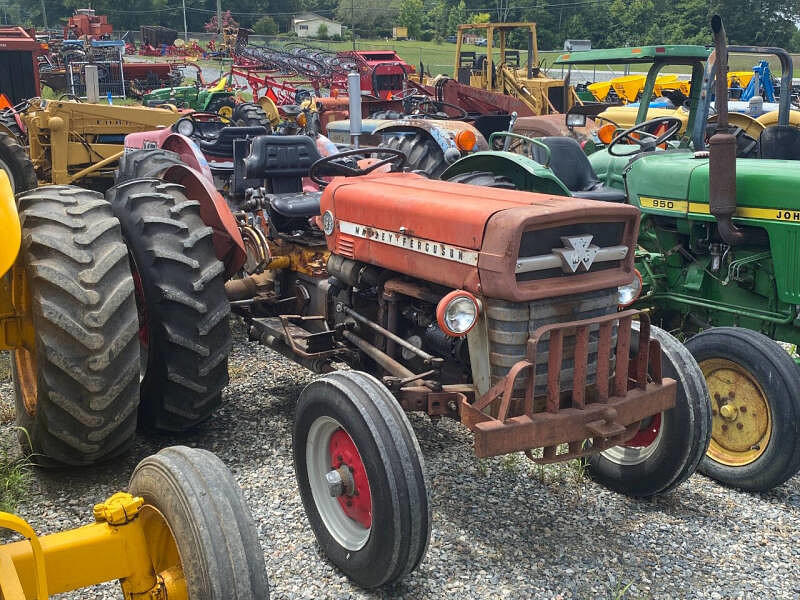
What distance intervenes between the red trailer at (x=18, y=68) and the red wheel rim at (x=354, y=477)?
15608 millimetres

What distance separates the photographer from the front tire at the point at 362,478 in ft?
9.39

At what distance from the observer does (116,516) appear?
2.08 m

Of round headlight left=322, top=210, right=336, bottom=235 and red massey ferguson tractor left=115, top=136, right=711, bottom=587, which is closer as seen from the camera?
red massey ferguson tractor left=115, top=136, right=711, bottom=587

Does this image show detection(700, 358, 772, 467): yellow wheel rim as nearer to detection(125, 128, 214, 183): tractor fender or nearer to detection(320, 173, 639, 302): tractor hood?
detection(320, 173, 639, 302): tractor hood

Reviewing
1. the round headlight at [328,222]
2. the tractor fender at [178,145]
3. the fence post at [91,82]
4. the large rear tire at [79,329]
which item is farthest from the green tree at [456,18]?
the large rear tire at [79,329]

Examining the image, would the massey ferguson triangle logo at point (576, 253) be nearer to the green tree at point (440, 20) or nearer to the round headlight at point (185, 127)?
the round headlight at point (185, 127)

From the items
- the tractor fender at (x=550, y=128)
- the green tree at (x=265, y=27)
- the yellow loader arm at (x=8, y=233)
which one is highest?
the green tree at (x=265, y=27)

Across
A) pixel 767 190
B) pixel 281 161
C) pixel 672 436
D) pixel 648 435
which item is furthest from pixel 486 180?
pixel 672 436

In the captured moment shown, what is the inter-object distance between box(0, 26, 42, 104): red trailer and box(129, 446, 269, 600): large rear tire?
16247 millimetres

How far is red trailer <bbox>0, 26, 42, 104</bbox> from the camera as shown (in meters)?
16.1

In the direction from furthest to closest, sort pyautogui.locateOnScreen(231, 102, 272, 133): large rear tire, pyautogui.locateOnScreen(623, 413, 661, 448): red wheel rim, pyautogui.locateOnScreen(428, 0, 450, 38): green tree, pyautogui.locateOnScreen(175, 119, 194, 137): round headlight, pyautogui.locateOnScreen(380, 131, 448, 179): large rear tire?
pyautogui.locateOnScreen(428, 0, 450, 38): green tree < pyautogui.locateOnScreen(231, 102, 272, 133): large rear tire < pyautogui.locateOnScreen(380, 131, 448, 179): large rear tire < pyautogui.locateOnScreen(175, 119, 194, 137): round headlight < pyautogui.locateOnScreen(623, 413, 661, 448): red wheel rim

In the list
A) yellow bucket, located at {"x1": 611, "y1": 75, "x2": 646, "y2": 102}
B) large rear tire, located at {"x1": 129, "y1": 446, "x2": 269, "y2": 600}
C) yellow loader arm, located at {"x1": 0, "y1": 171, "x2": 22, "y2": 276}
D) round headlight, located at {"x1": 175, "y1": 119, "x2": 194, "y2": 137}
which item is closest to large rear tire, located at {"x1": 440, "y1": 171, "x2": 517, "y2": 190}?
large rear tire, located at {"x1": 129, "y1": 446, "x2": 269, "y2": 600}

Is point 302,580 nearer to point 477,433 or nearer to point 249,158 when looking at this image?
point 477,433

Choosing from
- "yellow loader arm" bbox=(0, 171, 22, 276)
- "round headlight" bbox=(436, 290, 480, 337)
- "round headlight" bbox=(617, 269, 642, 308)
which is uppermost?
"yellow loader arm" bbox=(0, 171, 22, 276)
